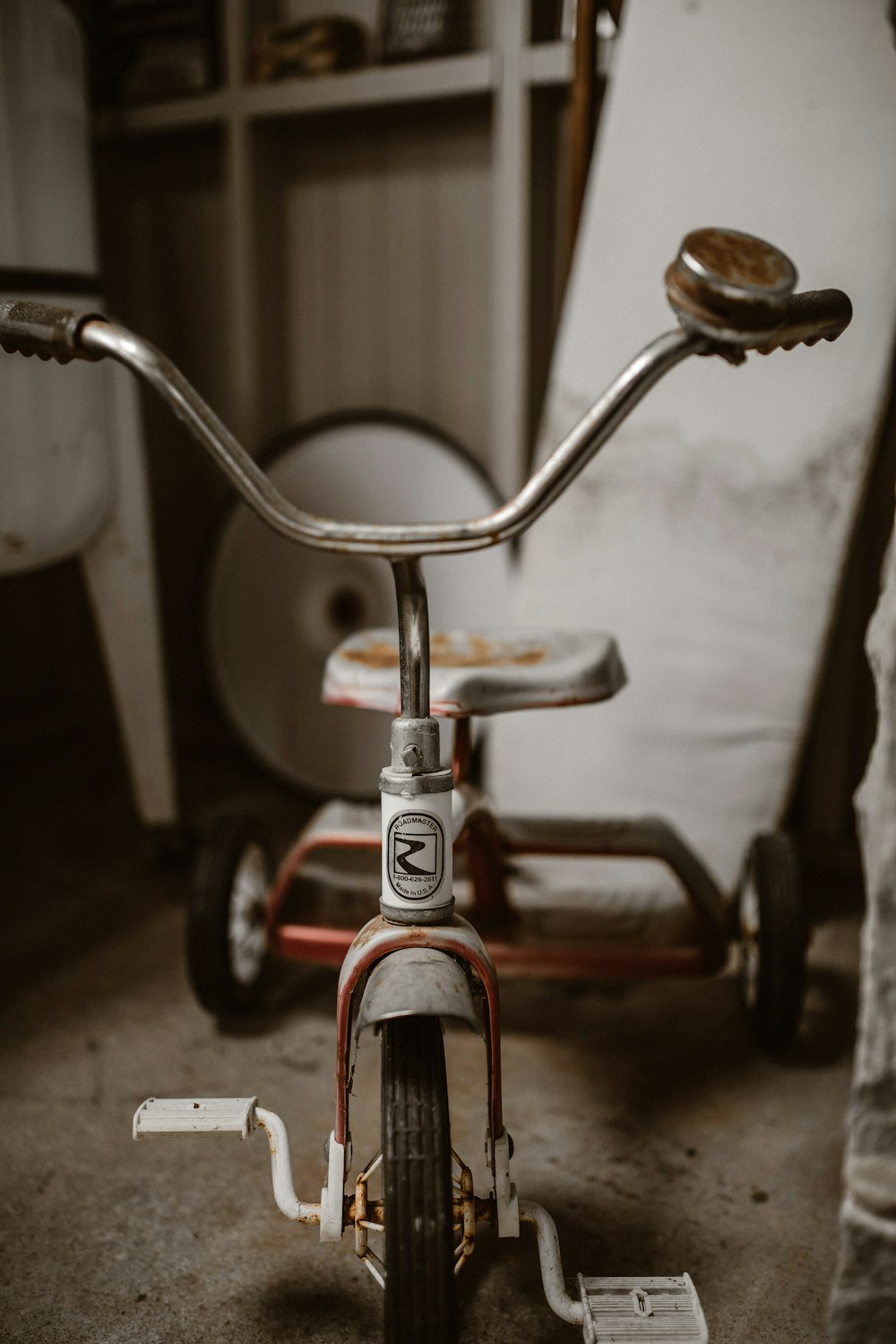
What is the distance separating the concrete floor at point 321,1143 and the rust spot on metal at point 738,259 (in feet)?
2.45

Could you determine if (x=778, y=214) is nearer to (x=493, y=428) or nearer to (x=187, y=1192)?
(x=493, y=428)

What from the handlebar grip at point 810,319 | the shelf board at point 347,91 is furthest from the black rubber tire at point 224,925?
the shelf board at point 347,91

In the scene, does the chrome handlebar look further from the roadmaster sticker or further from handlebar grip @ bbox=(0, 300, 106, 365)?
the roadmaster sticker

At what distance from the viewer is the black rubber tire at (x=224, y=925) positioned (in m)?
1.14

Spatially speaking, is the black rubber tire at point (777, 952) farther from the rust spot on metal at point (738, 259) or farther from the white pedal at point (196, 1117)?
the rust spot on metal at point (738, 259)

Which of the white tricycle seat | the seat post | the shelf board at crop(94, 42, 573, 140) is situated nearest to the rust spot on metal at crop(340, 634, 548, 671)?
the white tricycle seat

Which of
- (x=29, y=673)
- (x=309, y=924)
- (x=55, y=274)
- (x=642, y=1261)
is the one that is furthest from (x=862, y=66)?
(x=29, y=673)

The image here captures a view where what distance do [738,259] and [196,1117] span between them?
0.72 metres

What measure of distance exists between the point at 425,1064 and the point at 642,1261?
1.07ft

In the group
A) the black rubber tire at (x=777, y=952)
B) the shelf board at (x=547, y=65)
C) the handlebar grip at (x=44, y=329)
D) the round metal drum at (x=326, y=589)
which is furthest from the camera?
the round metal drum at (x=326, y=589)

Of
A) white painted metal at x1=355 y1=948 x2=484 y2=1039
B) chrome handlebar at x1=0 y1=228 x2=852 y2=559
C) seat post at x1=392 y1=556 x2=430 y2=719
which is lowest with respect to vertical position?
white painted metal at x1=355 y1=948 x2=484 y2=1039

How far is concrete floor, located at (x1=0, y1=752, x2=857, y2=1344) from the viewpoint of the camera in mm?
805

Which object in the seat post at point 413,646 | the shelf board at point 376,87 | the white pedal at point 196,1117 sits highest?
the shelf board at point 376,87

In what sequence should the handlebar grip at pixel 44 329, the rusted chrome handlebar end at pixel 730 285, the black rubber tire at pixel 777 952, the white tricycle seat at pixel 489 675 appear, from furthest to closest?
the black rubber tire at pixel 777 952 → the white tricycle seat at pixel 489 675 → the handlebar grip at pixel 44 329 → the rusted chrome handlebar end at pixel 730 285
